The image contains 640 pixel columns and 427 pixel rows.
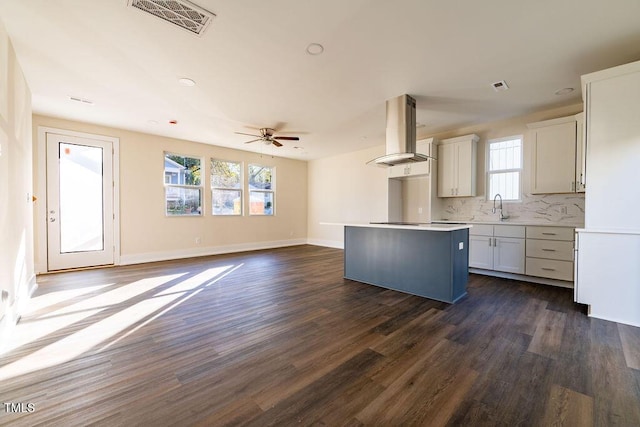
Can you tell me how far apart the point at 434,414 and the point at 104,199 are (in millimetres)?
6475

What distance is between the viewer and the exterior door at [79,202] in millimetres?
4730

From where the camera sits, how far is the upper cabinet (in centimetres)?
389

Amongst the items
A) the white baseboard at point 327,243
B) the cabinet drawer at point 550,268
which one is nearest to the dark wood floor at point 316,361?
the cabinet drawer at point 550,268

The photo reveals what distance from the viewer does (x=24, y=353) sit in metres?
2.07

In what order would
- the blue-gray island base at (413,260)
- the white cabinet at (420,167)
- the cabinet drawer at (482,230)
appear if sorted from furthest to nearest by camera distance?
the white cabinet at (420,167)
the cabinet drawer at (482,230)
the blue-gray island base at (413,260)

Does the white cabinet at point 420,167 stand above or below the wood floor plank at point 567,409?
above

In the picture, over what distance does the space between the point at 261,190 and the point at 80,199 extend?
4.02 m

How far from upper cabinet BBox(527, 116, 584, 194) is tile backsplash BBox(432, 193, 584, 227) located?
0.25 meters

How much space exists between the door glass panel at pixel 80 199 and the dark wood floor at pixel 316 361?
1970 millimetres

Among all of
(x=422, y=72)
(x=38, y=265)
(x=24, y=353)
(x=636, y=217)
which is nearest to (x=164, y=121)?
(x=38, y=265)

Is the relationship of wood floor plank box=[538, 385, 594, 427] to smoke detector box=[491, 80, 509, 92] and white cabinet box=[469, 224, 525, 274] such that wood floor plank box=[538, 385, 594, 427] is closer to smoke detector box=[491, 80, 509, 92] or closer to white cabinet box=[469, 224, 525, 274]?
white cabinet box=[469, 224, 525, 274]

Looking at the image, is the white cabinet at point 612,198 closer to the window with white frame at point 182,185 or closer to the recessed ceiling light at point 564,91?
the recessed ceiling light at point 564,91

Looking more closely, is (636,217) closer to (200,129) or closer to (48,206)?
(200,129)

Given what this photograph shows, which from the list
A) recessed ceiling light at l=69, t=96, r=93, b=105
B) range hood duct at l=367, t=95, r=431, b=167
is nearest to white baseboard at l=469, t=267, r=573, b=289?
range hood duct at l=367, t=95, r=431, b=167
